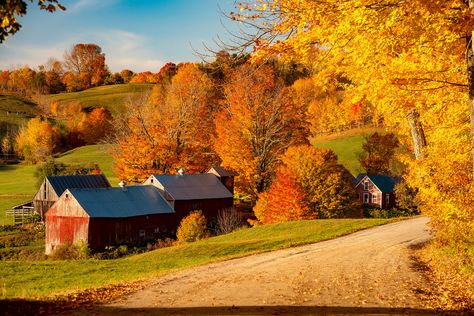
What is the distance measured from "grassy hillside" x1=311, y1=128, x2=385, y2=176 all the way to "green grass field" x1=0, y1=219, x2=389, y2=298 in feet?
163

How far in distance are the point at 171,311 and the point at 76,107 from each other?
132274mm

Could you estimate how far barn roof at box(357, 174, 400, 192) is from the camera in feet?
217

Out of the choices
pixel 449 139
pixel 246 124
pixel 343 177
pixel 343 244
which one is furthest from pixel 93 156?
pixel 449 139

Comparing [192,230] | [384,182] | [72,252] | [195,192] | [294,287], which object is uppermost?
[384,182]

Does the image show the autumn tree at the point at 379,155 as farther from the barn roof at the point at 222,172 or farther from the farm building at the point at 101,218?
the farm building at the point at 101,218

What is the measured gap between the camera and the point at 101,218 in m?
41.2

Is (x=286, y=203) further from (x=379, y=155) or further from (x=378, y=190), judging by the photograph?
(x=379, y=155)

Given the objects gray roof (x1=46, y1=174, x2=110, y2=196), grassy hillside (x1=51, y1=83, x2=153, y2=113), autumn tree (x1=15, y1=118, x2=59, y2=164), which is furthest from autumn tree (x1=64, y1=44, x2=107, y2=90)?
gray roof (x1=46, y1=174, x2=110, y2=196)

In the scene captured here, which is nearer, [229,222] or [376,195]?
[229,222]

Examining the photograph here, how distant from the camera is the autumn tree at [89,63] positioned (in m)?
180

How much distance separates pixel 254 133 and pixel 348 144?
151ft

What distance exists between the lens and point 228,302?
12148 millimetres

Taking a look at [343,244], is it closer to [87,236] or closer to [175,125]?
[87,236]

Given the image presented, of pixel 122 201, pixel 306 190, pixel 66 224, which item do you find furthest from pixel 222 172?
pixel 66 224
